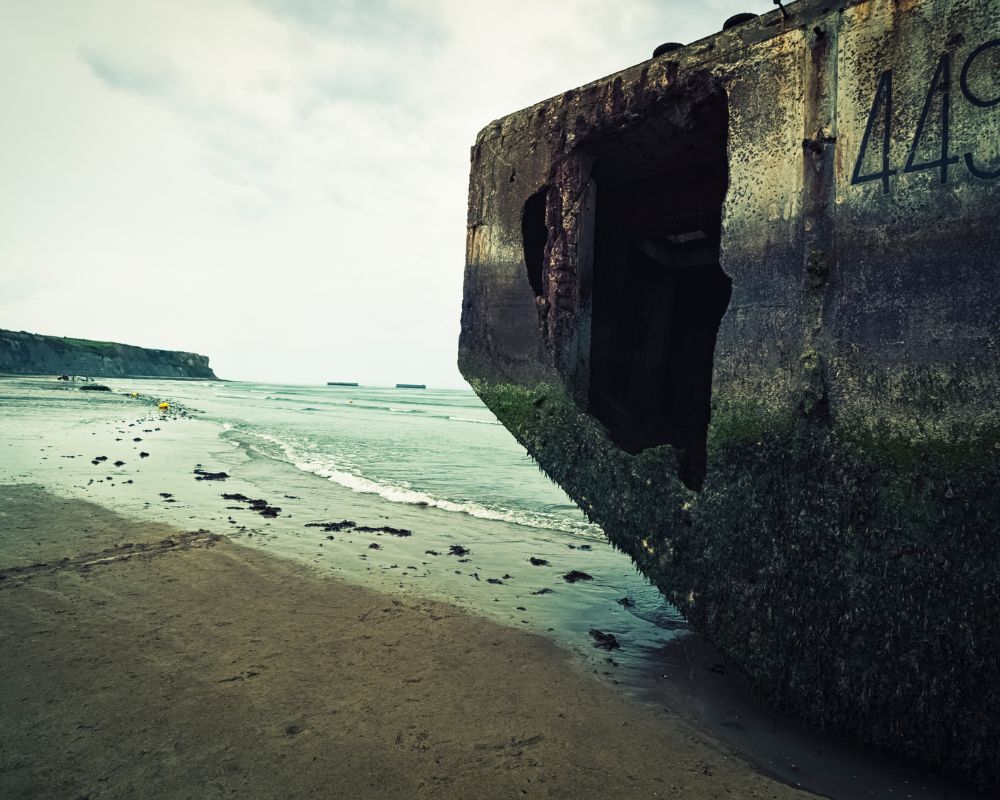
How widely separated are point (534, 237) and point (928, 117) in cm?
213

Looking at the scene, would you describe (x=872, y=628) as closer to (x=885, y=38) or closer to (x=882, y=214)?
(x=882, y=214)

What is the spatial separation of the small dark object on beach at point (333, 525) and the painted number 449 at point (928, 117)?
5.40 metres

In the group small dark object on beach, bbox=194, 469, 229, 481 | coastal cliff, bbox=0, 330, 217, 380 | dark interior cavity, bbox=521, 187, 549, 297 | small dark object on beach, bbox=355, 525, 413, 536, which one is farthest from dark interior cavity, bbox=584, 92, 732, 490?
coastal cliff, bbox=0, 330, 217, 380

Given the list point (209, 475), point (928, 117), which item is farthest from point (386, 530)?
point (928, 117)

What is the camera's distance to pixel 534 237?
379 centimetres

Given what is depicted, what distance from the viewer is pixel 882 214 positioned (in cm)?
219

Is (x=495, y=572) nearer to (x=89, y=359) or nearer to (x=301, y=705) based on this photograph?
(x=301, y=705)

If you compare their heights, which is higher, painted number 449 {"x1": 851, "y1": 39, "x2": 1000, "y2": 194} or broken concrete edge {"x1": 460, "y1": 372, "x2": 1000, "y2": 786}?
painted number 449 {"x1": 851, "y1": 39, "x2": 1000, "y2": 194}

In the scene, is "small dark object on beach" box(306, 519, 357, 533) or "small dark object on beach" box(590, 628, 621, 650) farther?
"small dark object on beach" box(306, 519, 357, 533)

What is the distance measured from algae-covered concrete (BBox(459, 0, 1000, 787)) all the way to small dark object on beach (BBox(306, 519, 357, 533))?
3553 millimetres

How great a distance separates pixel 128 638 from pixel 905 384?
387cm

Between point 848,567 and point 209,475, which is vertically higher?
point 848,567

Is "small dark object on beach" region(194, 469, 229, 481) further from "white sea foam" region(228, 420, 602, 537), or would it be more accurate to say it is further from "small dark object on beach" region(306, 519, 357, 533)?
"small dark object on beach" region(306, 519, 357, 533)

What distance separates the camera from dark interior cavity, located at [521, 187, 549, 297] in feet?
12.2
